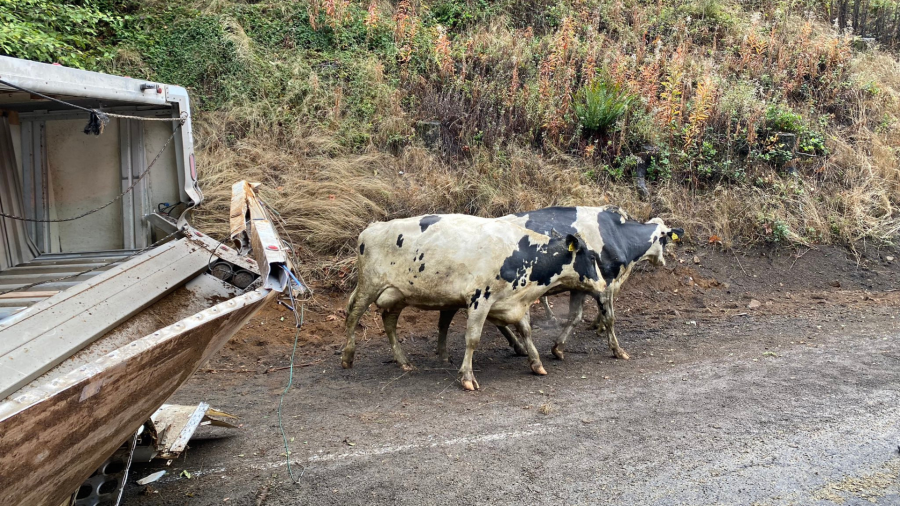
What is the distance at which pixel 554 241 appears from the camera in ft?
25.1

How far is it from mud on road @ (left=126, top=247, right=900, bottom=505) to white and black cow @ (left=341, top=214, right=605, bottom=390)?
80 centimetres

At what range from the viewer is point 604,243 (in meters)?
8.65

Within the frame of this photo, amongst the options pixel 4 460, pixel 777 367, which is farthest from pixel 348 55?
pixel 4 460

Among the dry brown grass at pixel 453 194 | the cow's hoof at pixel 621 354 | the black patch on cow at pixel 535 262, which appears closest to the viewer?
the black patch on cow at pixel 535 262

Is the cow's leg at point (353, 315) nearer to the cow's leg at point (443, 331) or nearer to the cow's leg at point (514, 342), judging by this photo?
the cow's leg at point (443, 331)

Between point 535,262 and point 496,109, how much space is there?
665 cm

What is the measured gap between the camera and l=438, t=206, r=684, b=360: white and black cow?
27.1ft

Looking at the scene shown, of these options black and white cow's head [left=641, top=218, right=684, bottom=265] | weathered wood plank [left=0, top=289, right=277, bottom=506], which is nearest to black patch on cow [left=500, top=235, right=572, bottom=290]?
black and white cow's head [left=641, top=218, right=684, bottom=265]

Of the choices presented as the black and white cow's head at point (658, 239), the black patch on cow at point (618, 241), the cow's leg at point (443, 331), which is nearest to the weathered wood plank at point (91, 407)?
the cow's leg at point (443, 331)

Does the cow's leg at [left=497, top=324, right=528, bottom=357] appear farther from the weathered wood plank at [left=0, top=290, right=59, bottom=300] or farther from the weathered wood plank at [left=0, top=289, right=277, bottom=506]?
the weathered wood plank at [left=0, top=290, right=59, bottom=300]

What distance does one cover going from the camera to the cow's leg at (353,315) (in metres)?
7.78

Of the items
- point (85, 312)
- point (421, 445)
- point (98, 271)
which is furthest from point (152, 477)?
point (98, 271)

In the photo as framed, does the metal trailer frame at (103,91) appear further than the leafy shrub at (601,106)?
No

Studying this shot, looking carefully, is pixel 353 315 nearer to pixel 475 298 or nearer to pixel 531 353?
pixel 475 298
